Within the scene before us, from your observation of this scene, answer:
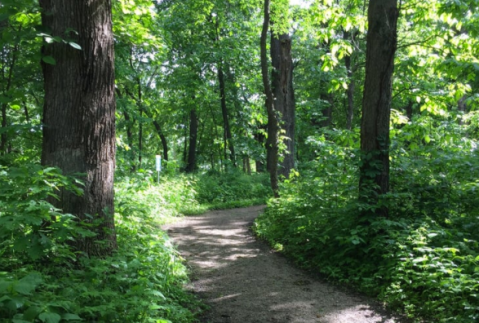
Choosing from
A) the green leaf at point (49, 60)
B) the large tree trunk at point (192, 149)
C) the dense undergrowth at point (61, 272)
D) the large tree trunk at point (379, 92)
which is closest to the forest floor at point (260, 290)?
the dense undergrowth at point (61, 272)

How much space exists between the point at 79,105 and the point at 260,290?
3469 mm

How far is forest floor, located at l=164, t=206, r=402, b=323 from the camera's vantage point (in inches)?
173

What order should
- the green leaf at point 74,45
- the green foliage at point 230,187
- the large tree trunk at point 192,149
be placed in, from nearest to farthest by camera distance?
the green leaf at point 74,45
the green foliage at point 230,187
the large tree trunk at point 192,149

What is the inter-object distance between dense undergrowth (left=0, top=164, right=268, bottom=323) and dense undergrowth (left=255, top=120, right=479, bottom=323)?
8.60 feet

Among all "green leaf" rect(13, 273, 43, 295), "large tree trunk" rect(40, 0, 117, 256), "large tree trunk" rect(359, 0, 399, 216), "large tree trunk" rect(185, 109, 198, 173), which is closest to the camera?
"green leaf" rect(13, 273, 43, 295)

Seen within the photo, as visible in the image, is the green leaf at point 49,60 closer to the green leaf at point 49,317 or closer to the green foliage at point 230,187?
the green leaf at point 49,317

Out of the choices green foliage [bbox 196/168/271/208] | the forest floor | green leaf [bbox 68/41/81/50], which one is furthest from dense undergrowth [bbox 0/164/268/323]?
green foliage [bbox 196/168/271/208]

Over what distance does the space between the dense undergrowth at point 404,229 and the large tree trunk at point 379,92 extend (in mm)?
332

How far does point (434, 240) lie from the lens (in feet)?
17.4

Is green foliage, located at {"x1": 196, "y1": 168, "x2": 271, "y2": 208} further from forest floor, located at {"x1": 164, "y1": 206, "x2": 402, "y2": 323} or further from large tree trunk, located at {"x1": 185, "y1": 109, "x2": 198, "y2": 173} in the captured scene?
forest floor, located at {"x1": 164, "y1": 206, "x2": 402, "y2": 323}

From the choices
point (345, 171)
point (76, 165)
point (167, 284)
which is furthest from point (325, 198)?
point (76, 165)

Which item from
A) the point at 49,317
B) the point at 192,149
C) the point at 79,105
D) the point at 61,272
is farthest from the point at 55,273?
the point at 192,149

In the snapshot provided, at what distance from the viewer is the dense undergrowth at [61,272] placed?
2584 mm

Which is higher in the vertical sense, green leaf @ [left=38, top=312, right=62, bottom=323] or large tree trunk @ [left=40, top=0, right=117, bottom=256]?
large tree trunk @ [left=40, top=0, right=117, bottom=256]
